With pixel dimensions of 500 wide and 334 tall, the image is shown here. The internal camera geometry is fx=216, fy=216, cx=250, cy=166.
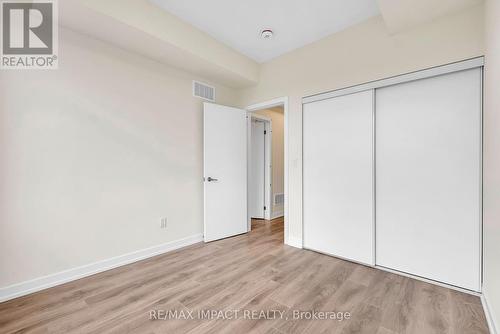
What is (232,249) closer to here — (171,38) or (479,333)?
(479,333)

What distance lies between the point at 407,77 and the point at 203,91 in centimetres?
259

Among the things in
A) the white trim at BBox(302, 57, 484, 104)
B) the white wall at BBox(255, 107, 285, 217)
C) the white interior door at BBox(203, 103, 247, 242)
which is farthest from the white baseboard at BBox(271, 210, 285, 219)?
the white trim at BBox(302, 57, 484, 104)

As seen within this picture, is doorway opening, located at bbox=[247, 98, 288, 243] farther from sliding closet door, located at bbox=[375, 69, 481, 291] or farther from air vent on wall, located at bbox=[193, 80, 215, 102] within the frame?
sliding closet door, located at bbox=[375, 69, 481, 291]

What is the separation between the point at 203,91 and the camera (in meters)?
3.33

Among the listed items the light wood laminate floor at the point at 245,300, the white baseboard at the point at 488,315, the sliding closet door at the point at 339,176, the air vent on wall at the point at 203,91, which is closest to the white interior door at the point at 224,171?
the air vent on wall at the point at 203,91

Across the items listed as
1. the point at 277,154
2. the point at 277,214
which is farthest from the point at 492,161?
the point at 277,214

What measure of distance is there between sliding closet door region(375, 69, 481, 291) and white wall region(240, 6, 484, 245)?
215 mm

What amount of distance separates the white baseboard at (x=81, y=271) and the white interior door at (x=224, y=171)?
0.55m

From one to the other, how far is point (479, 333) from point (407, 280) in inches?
26.8

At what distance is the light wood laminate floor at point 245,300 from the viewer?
1538 mm

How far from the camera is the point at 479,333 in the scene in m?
1.46

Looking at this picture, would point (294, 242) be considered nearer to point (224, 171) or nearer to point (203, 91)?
point (224, 171)

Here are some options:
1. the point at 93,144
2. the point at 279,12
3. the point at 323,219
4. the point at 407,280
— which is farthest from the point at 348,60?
the point at 93,144

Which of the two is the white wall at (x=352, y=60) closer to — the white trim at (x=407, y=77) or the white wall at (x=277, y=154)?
the white trim at (x=407, y=77)
